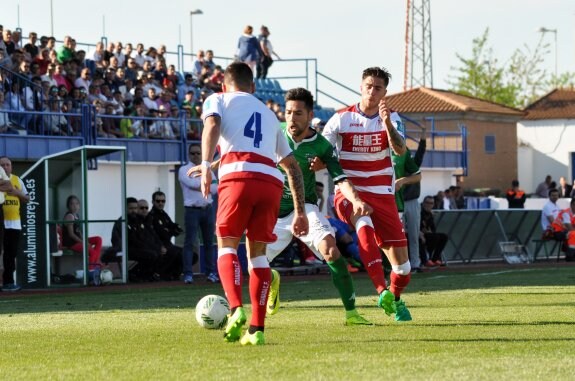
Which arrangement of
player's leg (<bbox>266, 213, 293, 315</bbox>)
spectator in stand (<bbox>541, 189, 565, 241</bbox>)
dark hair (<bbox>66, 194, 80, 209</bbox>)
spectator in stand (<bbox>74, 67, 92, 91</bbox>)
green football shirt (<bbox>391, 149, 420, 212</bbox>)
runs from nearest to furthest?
player's leg (<bbox>266, 213, 293, 315</bbox>) → green football shirt (<bbox>391, 149, 420, 212</bbox>) → dark hair (<bbox>66, 194, 80, 209</bbox>) → spectator in stand (<bbox>74, 67, 92, 91</bbox>) → spectator in stand (<bbox>541, 189, 565, 241</bbox>)

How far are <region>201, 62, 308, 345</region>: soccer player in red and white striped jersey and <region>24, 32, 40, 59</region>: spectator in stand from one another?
18.1 metres

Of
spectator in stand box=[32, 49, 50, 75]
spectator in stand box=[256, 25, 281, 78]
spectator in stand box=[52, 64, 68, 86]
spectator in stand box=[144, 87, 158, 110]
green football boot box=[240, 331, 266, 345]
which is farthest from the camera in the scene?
spectator in stand box=[256, 25, 281, 78]

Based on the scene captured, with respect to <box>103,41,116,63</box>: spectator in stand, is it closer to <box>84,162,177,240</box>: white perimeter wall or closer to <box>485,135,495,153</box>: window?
<box>84,162,177,240</box>: white perimeter wall

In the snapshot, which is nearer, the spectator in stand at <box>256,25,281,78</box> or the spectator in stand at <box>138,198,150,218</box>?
the spectator in stand at <box>138,198,150,218</box>

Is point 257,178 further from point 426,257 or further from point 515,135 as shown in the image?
point 515,135

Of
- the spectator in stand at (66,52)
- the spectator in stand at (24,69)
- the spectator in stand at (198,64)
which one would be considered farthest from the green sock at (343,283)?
the spectator in stand at (198,64)

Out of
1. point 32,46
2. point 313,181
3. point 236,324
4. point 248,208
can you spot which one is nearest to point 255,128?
point 248,208

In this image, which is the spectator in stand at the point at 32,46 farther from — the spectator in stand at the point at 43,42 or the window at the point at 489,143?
the window at the point at 489,143

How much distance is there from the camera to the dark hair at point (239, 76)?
962 cm

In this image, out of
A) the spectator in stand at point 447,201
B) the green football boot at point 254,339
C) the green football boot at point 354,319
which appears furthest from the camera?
the spectator in stand at point 447,201

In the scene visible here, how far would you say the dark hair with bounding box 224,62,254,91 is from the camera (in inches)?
379

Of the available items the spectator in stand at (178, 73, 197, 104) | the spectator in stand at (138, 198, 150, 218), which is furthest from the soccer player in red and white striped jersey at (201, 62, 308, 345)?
the spectator in stand at (178, 73, 197, 104)

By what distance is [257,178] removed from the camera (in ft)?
30.8

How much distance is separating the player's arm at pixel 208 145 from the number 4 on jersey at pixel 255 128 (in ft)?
0.80
